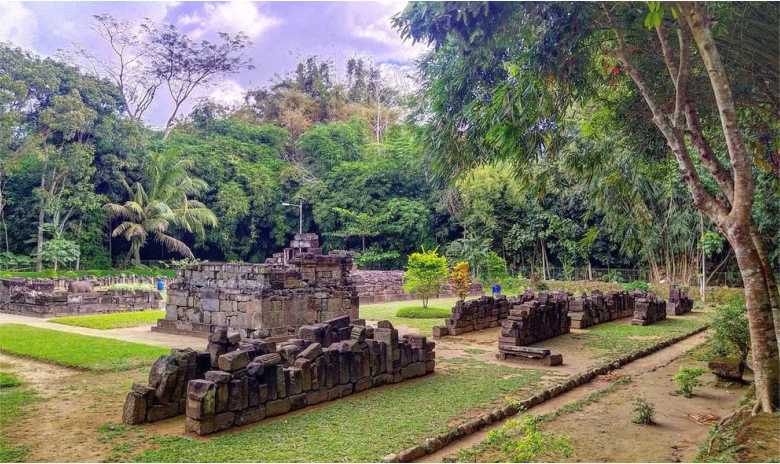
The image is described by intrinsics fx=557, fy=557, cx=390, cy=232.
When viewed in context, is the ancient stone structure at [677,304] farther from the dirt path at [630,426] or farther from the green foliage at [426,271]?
the dirt path at [630,426]

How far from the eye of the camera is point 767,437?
15.7ft

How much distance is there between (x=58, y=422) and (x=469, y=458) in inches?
180

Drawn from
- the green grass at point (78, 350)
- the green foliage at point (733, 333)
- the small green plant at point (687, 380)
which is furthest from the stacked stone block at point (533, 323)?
the green grass at point (78, 350)

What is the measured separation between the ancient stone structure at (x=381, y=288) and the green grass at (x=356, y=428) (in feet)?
51.8

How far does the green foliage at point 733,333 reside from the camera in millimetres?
8906

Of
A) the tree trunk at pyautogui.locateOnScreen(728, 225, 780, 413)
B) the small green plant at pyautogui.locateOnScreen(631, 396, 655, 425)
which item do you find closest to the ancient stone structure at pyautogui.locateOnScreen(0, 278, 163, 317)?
the small green plant at pyautogui.locateOnScreen(631, 396, 655, 425)

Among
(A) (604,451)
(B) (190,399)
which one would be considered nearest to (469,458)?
(A) (604,451)

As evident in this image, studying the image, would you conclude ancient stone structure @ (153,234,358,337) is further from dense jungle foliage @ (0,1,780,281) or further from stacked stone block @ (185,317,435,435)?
dense jungle foliage @ (0,1,780,281)

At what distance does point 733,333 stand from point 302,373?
6924 mm

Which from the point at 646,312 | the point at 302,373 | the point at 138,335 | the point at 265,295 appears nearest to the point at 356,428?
the point at 302,373

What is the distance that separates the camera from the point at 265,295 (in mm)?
12648

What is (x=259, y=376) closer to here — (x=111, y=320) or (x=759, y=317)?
(x=759, y=317)

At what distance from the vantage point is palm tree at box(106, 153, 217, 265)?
31.7 metres

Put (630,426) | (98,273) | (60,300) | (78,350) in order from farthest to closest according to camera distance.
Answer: (98,273), (60,300), (78,350), (630,426)
